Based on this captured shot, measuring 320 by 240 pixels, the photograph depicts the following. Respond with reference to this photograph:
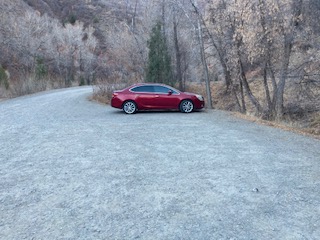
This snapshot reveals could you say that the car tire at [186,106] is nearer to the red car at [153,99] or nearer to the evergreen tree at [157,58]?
the red car at [153,99]

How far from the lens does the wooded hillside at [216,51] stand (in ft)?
53.8

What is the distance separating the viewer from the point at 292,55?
59.3 feet

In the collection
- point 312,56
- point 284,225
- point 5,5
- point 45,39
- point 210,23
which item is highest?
point 5,5

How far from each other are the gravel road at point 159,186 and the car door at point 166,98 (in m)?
6.42

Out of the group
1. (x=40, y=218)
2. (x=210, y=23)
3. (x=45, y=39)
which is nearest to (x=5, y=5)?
(x=45, y=39)

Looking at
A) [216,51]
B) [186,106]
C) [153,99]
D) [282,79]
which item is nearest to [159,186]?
[153,99]

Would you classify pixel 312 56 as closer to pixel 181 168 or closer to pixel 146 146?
pixel 146 146

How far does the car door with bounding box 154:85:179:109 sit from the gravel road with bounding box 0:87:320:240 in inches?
253

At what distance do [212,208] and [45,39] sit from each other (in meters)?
61.8

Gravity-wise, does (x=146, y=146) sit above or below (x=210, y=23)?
below

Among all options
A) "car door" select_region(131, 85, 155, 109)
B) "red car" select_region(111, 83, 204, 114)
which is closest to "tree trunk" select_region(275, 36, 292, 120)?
"red car" select_region(111, 83, 204, 114)

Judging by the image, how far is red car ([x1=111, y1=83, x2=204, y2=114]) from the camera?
16906 millimetres

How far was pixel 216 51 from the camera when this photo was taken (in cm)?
2272

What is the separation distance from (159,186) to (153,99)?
11.4m
